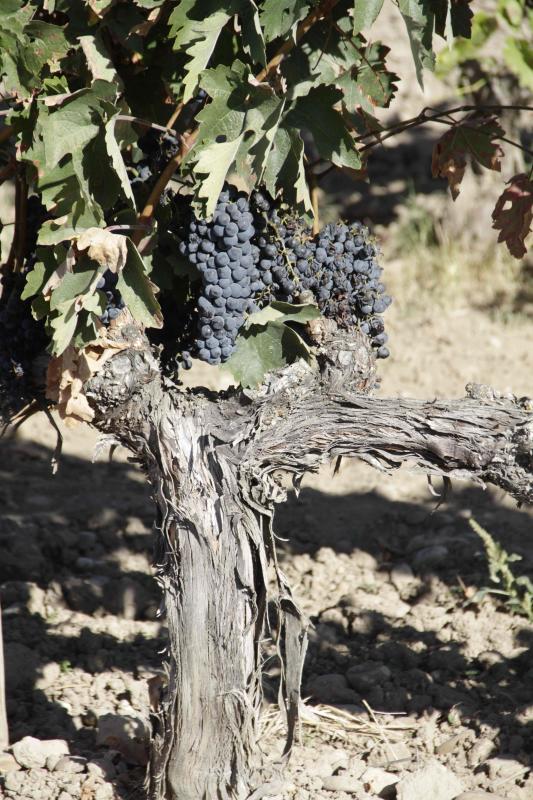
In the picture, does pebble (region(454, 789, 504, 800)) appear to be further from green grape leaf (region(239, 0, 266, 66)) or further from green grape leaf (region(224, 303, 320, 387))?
green grape leaf (region(239, 0, 266, 66))

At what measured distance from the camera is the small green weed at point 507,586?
9.91 ft

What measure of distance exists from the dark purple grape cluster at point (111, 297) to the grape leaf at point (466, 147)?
85 cm

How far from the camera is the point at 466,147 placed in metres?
2.36

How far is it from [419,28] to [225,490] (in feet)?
3.28

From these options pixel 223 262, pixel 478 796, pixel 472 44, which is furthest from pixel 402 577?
pixel 472 44

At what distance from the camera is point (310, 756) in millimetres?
2574

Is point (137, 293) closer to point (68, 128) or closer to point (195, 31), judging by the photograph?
point (68, 128)

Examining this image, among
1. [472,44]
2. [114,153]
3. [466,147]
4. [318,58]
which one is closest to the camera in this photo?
[114,153]

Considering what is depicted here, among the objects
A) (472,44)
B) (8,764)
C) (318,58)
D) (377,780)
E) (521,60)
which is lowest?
(8,764)

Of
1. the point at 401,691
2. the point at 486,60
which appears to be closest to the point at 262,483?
the point at 401,691

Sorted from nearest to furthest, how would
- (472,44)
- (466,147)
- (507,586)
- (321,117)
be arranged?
(321,117), (466,147), (507,586), (472,44)

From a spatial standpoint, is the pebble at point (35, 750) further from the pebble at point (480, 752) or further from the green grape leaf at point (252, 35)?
the green grape leaf at point (252, 35)

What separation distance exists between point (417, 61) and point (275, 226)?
0.47 meters

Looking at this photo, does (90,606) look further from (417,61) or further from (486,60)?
(486,60)
